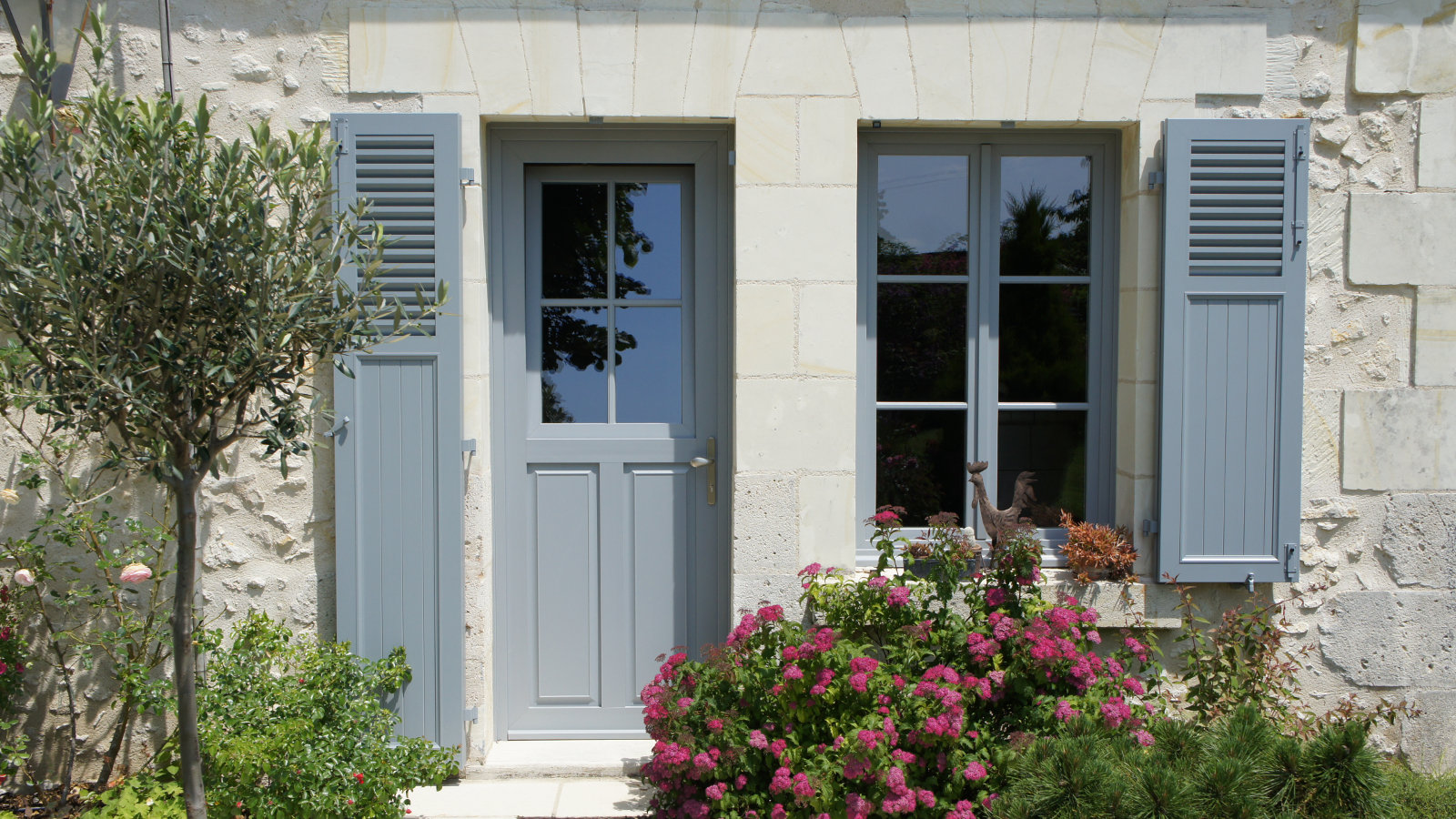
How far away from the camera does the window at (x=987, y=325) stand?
136 inches

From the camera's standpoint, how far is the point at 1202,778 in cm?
240

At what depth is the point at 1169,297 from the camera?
3.21 m

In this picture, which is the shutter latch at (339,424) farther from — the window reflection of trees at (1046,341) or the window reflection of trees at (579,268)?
the window reflection of trees at (1046,341)

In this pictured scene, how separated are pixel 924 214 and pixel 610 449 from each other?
151 centimetres

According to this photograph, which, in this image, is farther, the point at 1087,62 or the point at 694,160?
the point at 694,160

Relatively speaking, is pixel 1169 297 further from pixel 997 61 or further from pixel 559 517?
pixel 559 517

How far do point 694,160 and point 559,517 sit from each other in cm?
147

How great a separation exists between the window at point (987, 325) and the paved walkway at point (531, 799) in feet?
4.48

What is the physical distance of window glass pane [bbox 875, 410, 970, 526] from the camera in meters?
3.49

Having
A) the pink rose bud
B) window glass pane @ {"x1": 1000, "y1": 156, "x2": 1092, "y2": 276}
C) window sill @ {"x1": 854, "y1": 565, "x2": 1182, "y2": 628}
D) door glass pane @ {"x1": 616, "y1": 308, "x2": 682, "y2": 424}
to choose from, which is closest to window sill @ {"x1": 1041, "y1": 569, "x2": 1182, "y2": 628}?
window sill @ {"x1": 854, "y1": 565, "x2": 1182, "y2": 628}

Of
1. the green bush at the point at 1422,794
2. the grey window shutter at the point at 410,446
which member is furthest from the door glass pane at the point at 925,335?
the green bush at the point at 1422,794

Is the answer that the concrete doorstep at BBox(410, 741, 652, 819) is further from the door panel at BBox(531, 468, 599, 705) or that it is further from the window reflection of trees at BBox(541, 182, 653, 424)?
the window reflection of trees at BBox(541, 182, 653, 424)

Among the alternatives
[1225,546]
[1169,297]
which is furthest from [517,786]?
[1169,297]

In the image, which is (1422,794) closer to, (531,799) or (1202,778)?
(1202,778)
